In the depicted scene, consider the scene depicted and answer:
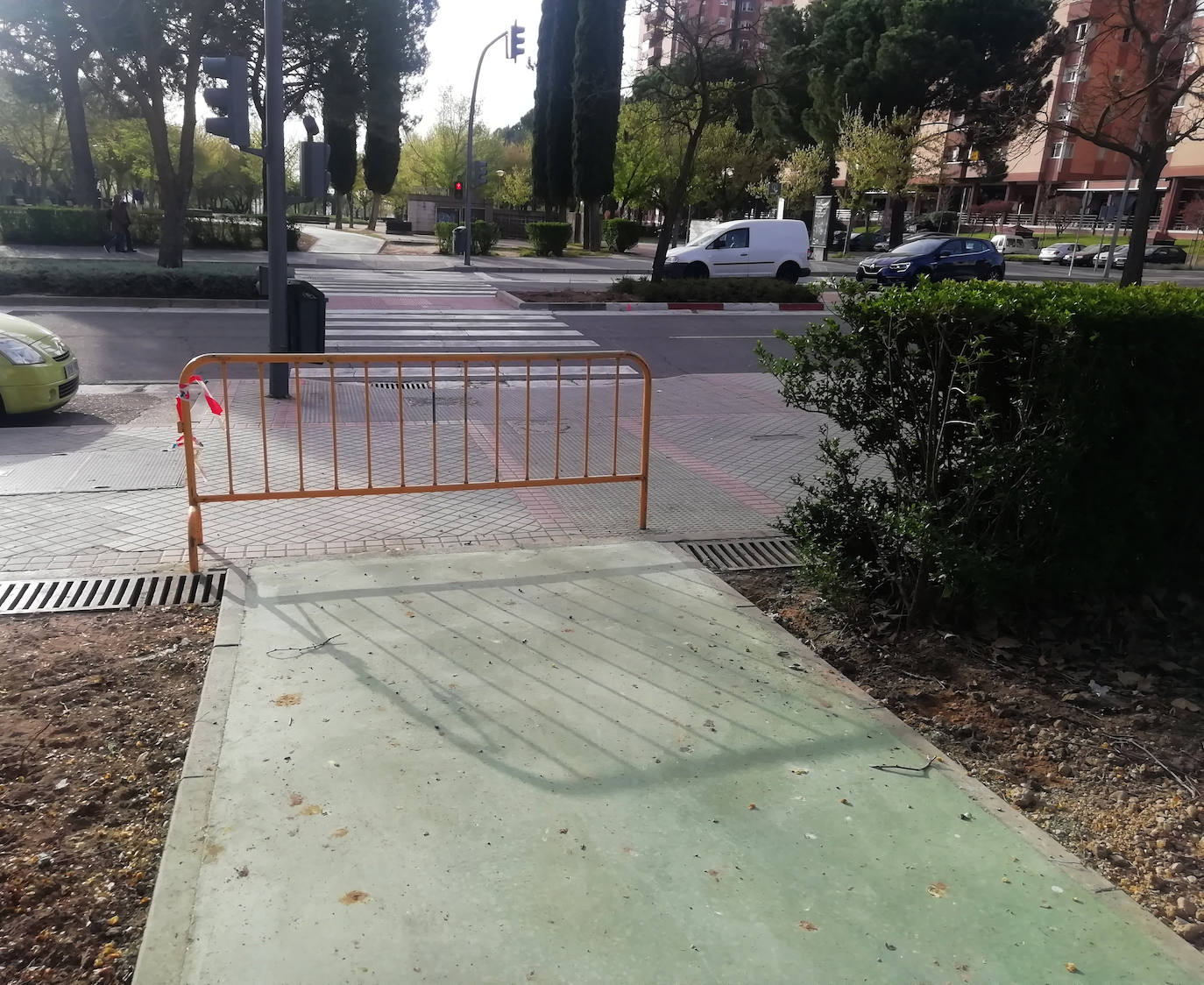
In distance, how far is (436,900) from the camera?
2.67 metres

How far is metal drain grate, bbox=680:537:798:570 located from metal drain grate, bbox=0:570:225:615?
8.90 feet

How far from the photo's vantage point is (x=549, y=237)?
132 ft

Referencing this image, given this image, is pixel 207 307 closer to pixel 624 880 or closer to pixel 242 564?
pixel 242 564

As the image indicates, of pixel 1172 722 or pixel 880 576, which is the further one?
pixel 880 576

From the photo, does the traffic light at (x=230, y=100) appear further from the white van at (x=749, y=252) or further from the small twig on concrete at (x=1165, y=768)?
the white van at (x=749, y=252)

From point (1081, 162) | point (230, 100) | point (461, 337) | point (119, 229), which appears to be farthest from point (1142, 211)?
→ point (1081, 162)

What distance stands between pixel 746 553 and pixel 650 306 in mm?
15907

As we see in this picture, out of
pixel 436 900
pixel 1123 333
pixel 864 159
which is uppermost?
pixel 864 159

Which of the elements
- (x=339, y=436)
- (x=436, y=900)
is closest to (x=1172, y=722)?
(x=436, y=900)

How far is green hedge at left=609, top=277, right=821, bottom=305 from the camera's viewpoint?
2170 centimetres

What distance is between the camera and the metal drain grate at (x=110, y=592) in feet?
15.3

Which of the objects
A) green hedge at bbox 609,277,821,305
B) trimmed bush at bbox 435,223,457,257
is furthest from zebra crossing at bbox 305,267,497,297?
trimmed bush at bbox 435,223,457,257

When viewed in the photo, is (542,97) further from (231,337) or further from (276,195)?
(276,195)

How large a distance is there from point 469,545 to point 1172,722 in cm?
367
